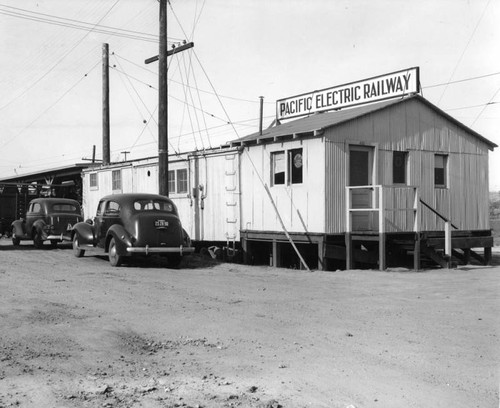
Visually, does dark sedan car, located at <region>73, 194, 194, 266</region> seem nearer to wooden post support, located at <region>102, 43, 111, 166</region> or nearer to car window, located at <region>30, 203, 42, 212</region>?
car window, located at <region>30, 203, 42, 212</region>

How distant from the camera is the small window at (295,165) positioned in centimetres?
1584

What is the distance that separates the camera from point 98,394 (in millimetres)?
5031

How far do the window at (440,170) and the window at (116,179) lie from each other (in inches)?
458

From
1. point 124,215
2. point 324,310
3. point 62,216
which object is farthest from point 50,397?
point 62,216

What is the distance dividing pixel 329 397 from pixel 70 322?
395 centimetres

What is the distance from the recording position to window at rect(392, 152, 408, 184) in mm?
16422

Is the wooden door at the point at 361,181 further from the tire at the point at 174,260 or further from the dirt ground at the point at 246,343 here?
the tire at the point at 174,260

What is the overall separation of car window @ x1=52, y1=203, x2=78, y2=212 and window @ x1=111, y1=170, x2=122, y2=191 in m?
1.68

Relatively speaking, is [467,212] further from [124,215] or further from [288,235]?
[124,215]

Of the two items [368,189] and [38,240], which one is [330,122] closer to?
[368,189]

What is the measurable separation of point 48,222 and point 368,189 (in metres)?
11.5

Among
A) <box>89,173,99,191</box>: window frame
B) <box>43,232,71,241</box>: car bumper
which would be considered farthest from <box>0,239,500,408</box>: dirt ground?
<box>89,173,99,191</box>: window frame

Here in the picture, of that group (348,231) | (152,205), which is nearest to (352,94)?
(348,231)

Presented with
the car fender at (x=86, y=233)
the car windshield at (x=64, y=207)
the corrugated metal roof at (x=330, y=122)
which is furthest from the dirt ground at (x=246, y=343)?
the car windshield at (x=64, y=207)
